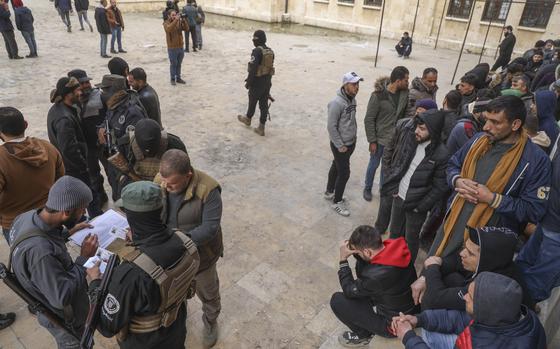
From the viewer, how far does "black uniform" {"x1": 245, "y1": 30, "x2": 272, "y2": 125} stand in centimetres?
648

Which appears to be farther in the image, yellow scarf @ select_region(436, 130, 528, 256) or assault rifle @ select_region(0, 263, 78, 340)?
yellow scarf @ select_region(436, 130, 528, 256)

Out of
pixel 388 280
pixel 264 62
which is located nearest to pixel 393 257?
pixel 388 280

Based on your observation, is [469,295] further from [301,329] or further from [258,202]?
[258,202]

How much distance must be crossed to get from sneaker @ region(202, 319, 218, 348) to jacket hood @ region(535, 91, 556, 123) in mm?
3884

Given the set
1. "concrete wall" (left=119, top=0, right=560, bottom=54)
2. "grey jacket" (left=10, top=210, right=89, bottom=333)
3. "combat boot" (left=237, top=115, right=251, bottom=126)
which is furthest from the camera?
"concrete wall" (left=119, top=0, right=560, bottom=54)

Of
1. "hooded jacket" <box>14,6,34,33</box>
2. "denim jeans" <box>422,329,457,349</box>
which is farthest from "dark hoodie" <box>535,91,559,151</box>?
"hooded jacket" <box>14,6,34,33</box>

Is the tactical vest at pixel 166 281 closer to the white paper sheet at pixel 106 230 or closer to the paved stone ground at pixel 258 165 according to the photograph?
the white paper sheet at pixel 106 230

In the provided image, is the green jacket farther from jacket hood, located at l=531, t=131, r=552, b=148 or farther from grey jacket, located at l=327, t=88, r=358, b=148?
jacket hood, located at l=531, t=131, r=552, b=148

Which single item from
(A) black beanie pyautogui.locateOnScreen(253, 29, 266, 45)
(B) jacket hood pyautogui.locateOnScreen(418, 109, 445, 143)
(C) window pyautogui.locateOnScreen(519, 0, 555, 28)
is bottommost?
(B) jacket hood pyautogui.locateOnScreen(418, 109, 445, 143)

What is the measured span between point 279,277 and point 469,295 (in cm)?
235

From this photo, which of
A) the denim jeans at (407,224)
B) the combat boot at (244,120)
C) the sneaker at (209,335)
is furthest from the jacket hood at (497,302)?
the combat boot at (244,120)

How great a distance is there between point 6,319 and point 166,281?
2.33 metres

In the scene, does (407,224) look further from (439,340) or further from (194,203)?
(194,203)

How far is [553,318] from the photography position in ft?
8.68
